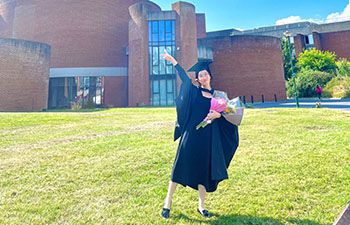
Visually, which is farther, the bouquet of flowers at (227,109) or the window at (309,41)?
the window at (309,41)

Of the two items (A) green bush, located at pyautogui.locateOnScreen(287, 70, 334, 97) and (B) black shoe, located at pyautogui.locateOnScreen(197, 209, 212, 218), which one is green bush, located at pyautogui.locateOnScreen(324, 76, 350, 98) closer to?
(A) green bush, located at pyautogui.locateOnScreen(287, 70, 334, 97)

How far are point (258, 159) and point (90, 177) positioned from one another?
3471mm

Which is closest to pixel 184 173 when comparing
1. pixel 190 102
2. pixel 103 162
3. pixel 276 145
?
pixel 190 102

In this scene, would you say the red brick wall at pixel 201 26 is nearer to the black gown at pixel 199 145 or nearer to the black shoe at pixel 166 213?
the black gown at pixel 199 145

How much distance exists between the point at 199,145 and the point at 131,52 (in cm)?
2717

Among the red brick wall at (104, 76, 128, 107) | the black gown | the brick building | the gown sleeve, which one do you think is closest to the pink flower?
the black gown

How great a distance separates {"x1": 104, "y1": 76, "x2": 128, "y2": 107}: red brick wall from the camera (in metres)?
31.7

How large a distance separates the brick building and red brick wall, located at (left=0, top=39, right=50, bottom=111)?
538 cm

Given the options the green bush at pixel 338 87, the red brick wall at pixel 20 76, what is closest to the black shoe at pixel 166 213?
the red brick wall at pixel 20 76

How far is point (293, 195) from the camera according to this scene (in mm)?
3766

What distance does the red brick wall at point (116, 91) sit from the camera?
3172 centimetres

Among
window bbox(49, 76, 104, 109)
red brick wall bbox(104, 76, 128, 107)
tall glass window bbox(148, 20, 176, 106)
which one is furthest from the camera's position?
red brick wall bbox(104, 76, 128, 107)

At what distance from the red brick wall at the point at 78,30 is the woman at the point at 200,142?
105 feet

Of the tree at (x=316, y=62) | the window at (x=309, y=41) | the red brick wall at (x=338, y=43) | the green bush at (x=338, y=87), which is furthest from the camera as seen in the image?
the window at (x=309, y=41)
